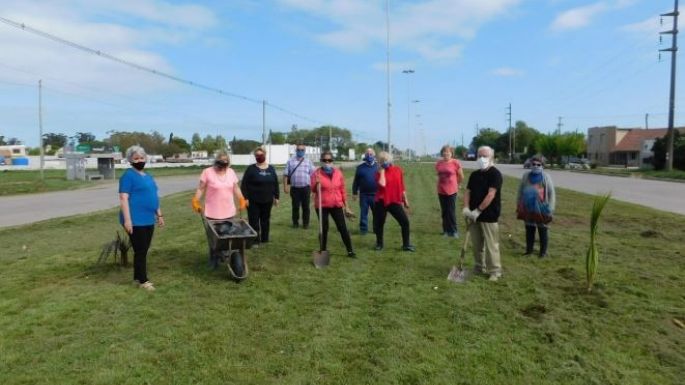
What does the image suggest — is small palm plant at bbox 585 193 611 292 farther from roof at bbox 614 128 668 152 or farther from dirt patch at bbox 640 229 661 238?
roof at bbox 614 128 668 152

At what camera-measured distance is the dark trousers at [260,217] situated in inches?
373

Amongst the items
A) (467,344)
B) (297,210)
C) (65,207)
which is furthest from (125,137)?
(467,344)

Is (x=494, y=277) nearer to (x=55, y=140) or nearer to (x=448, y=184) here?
(x=448, y=184)

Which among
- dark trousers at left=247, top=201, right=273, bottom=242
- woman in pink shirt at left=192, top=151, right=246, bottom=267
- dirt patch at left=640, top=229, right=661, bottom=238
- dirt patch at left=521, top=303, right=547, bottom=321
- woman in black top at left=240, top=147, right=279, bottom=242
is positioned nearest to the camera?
dirt patch at left=521, top=303, right=547, bottom=321

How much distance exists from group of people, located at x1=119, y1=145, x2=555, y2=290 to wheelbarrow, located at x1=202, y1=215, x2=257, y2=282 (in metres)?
0.17

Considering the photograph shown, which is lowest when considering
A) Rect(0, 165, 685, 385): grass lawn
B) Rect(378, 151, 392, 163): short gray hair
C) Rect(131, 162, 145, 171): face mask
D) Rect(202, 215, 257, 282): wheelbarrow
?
Rect(0, 165, 685, 385): grass lawn

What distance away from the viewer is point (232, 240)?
23.1ft

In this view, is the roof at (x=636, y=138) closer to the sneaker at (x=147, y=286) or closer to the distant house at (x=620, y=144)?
the distant house at (x=620, y=144)

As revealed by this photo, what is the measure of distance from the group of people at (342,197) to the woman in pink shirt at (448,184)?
2cm

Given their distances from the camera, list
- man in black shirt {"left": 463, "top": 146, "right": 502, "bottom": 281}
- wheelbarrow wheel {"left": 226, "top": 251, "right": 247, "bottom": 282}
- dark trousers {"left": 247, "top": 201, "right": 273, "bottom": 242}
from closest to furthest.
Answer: wheelbarrow wheel {"left": 226, "top": 251, "right": 247, "bottom": 282}, man in black shirt {"left": 463, "top": 146, "right": 502, "bottom": 281}, dark trousers {"left": 247, "top": 201, "right": 273, "bottom": 242}

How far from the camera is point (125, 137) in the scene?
131375 millimetres

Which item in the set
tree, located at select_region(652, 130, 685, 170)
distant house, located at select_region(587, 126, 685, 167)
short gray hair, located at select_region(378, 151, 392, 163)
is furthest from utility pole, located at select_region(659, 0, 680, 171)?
short gray hair, located at select_region(378, 151, 392, 163)

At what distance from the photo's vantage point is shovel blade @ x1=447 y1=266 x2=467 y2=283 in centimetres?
721

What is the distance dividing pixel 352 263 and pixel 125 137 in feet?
440
